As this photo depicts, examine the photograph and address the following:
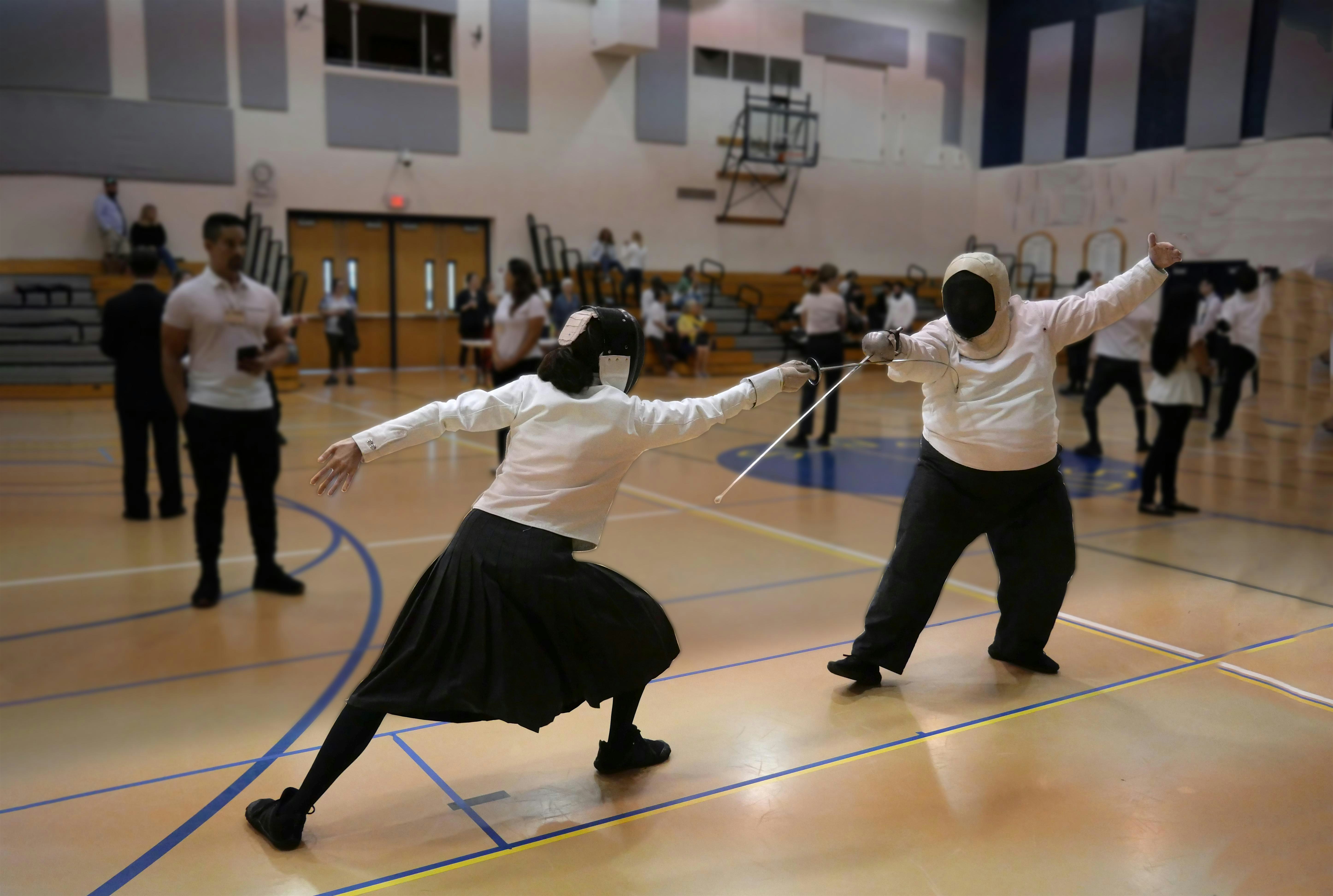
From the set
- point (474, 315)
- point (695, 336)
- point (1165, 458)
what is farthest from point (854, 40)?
point (1165, 458)

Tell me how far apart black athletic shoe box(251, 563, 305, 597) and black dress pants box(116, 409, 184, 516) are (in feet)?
6.33

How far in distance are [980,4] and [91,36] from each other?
17.9 meters

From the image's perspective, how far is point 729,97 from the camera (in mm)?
20797

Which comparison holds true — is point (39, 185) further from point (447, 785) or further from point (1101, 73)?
point (1101, 73)

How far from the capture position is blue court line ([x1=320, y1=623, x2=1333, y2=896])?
8.38ft

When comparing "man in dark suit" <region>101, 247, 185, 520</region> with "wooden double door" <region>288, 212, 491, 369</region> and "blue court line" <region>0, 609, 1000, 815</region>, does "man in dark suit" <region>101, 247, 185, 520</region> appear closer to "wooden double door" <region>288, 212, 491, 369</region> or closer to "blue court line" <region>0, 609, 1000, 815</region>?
"blue court line" <region>0, 609, 1000, 815</region>

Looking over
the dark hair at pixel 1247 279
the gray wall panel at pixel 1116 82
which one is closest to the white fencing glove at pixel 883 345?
the dark hair at pixel 1247 279

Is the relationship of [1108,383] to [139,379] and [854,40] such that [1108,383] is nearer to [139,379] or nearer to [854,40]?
[139,379]

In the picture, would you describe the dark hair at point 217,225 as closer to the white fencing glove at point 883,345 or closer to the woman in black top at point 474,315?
the white fencing glove at point 883,345

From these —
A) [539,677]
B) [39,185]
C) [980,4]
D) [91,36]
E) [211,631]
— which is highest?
[980,4]

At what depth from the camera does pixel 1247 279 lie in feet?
27.8

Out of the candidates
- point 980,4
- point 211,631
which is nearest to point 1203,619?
point 211,631

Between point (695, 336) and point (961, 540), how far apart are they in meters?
13.6

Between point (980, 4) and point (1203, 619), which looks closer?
point (1203, 619)
